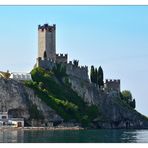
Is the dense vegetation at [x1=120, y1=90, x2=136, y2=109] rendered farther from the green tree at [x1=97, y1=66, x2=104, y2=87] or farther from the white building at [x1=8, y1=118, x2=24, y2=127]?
the white building at [x1=8, y1=118, x2=24, y2=127]

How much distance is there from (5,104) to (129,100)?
31809 millimetres

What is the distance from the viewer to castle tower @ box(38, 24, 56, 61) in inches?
4058

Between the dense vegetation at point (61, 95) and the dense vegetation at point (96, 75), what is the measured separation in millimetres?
4635

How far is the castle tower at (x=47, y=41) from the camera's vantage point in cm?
10306

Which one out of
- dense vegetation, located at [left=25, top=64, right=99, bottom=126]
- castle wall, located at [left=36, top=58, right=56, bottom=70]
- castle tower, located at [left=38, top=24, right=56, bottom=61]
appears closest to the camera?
dense vegetation, located at [left=25, top=64, right=99, bottom=126]

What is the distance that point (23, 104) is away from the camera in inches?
3435

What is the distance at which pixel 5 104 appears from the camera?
86812 mm

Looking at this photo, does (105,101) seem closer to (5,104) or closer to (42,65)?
(42,65)

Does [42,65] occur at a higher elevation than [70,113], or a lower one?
higher

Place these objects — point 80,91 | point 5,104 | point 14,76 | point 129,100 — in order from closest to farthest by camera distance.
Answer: point 5,104 → point 14,76 → point 80,91 → point 129,100

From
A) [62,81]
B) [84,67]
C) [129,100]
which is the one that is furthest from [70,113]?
[129,100]

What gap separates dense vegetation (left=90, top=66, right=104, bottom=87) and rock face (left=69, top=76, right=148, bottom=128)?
0.97m

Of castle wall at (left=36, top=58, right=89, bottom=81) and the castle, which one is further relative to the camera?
the castle

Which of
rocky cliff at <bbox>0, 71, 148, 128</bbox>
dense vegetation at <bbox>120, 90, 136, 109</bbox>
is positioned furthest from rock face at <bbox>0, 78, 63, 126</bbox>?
dense vegetation at <bbox>120, 90, 136, 109</bbox>
